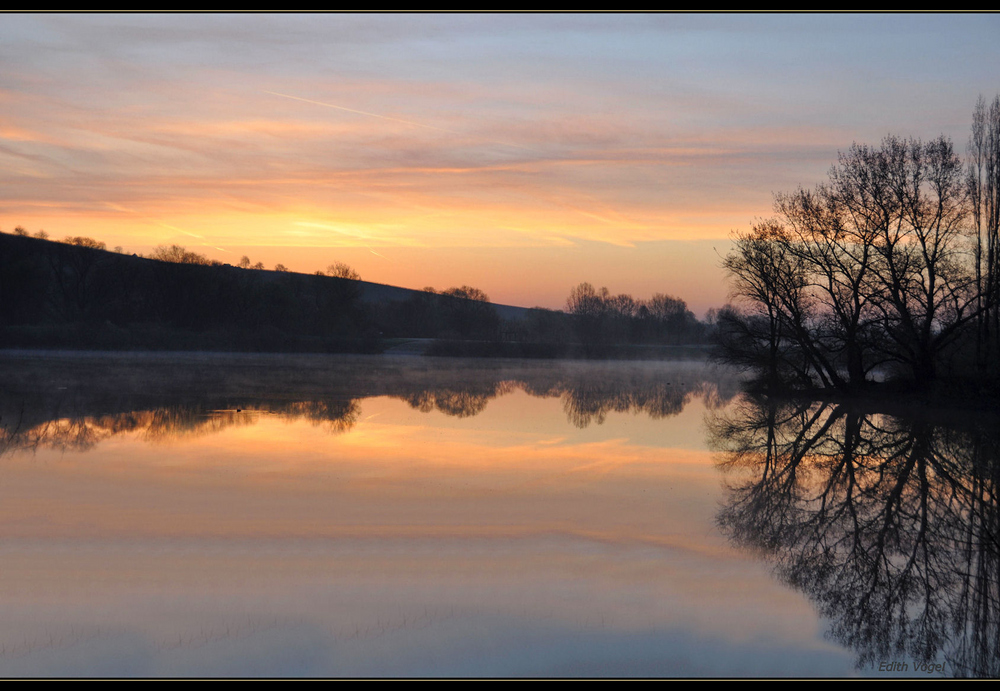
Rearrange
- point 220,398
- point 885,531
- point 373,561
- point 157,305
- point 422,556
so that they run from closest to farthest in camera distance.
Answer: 1. point 373,561
2. point 422,556
3. point 885,531
4. point 220,398
5. point 157,305

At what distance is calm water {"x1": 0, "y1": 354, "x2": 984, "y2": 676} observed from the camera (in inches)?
206

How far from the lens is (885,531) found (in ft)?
28.7

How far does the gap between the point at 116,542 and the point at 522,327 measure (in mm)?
114570

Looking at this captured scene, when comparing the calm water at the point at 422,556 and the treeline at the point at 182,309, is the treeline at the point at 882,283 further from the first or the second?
the treeline at the point at 182,309

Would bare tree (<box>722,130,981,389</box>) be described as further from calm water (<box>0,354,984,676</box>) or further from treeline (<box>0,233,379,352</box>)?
treeline (<box>0,233,379,352</box>)

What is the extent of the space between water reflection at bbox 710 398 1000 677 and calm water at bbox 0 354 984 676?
0.06m

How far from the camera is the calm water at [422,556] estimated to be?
5.24 metres

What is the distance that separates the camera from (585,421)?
20031mm

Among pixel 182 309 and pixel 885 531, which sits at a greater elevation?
pixel 182 309

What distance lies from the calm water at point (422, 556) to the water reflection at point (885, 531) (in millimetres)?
64

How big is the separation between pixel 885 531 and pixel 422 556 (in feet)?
18.3

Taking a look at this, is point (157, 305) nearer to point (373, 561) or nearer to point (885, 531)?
point (373, 561)

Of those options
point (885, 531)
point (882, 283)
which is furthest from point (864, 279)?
point (885, 531)

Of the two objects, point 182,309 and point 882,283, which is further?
point 182,309
